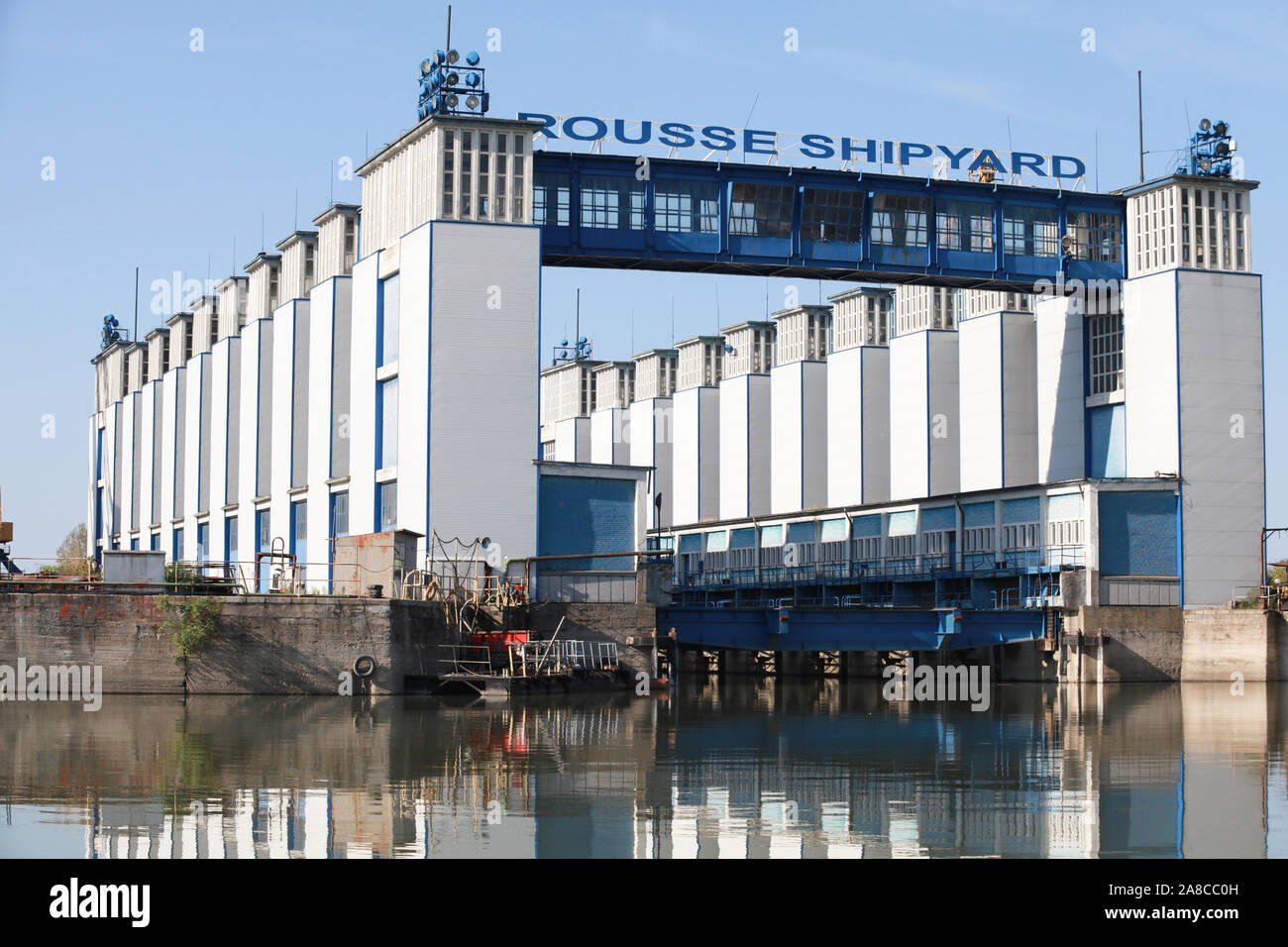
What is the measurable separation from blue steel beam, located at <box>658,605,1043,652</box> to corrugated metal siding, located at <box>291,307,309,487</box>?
19.9 meters

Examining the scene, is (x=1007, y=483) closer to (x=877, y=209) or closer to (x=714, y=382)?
(x=877, y=209)

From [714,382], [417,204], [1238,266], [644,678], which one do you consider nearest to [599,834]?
[644,678]

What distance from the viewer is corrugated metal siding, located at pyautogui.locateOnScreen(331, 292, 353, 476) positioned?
189 feet

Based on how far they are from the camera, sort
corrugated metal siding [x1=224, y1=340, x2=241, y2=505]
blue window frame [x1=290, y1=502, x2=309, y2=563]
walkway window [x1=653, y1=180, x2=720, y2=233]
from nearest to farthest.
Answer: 1. walkway window [x1=653, y1=180, x2=720, y2=233]
2. blue window frame [x1=290, y1=502, x2=309, y2=563]
3. corrugated metal siding [x1=224, y1=340, x2=241, y2=505]

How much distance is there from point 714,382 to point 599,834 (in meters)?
73.2

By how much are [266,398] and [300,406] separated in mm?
6958

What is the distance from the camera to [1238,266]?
57.0 m

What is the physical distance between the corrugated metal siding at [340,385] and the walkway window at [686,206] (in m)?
12.5

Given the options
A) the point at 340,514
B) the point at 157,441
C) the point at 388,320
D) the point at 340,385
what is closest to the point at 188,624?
the point at 388,320

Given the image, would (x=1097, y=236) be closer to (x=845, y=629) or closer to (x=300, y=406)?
(x=845, y=629)

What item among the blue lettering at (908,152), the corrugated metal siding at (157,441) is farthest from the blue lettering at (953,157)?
the corrugated metal siding at (157,441)

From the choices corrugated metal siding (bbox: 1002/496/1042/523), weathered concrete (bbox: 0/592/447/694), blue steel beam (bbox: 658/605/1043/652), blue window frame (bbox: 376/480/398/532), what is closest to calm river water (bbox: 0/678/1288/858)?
weathered concrete (bbox: 0/592/447/694)

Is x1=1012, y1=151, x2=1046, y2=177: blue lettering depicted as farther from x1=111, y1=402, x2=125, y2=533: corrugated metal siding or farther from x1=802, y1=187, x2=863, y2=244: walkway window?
x1=111, y1=402, x2=125, y2=533: corrugated metal siding

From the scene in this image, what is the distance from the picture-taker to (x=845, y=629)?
51844mm
